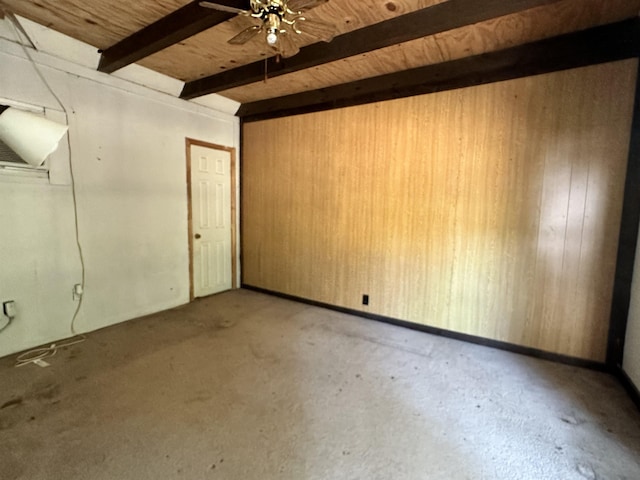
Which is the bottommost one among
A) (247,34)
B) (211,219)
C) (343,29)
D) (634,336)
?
(634,336)

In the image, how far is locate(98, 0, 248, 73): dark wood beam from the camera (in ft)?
6.94

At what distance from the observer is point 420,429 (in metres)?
1.84

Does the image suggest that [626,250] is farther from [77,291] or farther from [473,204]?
[77,291]

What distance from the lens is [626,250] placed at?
2.37 metres

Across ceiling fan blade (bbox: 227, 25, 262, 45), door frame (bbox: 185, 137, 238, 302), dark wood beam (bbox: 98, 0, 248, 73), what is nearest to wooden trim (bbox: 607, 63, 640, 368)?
ceiling fan blade (bbox: 227, 25, 262, 45)

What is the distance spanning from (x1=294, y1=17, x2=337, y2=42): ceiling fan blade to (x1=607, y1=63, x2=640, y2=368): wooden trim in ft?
7.81

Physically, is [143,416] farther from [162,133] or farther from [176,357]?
[162,133]

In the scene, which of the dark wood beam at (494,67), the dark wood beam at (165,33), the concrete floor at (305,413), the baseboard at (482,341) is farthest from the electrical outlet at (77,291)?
the dark wood beam at (494,67)

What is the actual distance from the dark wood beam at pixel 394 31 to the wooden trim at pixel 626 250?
1.34m

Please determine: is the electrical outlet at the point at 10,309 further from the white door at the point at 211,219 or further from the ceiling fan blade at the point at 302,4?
the ceiling fan blade at the point at 302,4

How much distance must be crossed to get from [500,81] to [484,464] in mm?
2957

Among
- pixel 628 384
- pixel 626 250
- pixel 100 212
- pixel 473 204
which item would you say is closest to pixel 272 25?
pixel 473 204

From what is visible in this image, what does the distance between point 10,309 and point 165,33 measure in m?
2.61

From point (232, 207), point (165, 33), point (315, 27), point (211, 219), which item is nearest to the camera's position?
point (315, 27)
